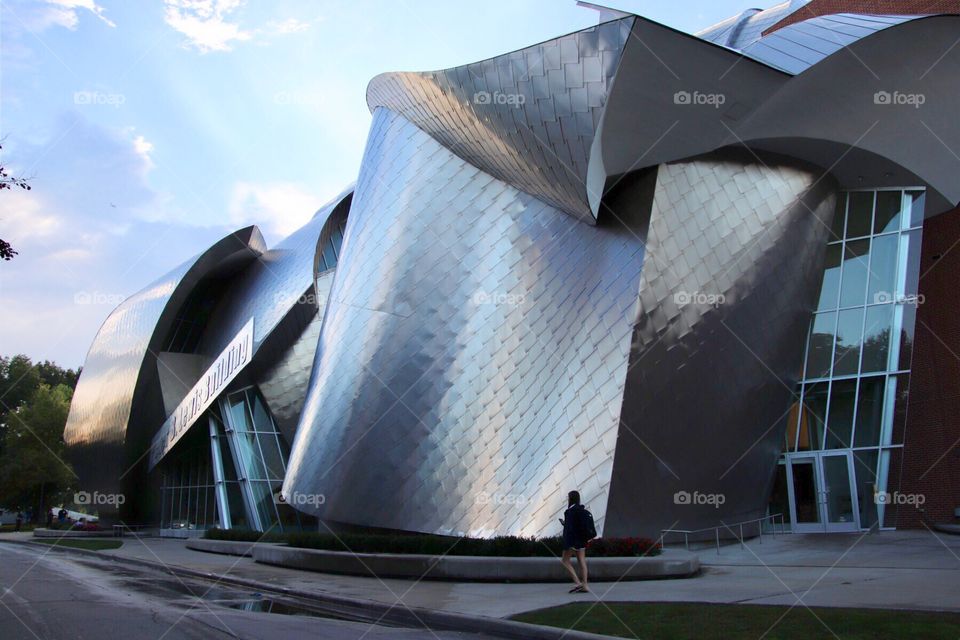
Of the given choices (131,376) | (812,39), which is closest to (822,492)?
(812,39)

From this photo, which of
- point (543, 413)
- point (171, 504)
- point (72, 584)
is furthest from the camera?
point (171, 504)

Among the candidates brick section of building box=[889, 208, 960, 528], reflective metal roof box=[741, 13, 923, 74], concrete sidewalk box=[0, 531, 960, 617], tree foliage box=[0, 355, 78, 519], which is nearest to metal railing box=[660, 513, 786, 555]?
concrete sidewalk box=[0, 531, 960, 617]

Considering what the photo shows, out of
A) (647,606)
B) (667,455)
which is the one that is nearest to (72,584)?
(647,606)

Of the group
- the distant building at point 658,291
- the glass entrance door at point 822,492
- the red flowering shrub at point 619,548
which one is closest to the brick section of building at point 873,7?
the distant building at point 658,291

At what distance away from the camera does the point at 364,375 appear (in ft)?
74.0

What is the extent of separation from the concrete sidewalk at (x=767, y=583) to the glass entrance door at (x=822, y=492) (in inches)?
70.5

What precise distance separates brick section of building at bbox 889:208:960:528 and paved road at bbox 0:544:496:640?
1581 cm

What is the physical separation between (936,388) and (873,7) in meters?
11.9

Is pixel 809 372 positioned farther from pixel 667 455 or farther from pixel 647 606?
pixel 647 606

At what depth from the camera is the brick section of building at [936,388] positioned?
20172 mm

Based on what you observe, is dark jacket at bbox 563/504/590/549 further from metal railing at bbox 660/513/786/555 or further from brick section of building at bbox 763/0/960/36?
brick section of building at bbox 763/0/960/36

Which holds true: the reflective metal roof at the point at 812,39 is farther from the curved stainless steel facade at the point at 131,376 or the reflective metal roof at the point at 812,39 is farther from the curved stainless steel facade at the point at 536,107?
the curved stainless steel facade at the point at 131,376

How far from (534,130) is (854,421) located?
36.7ft

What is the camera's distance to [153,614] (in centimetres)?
1009
